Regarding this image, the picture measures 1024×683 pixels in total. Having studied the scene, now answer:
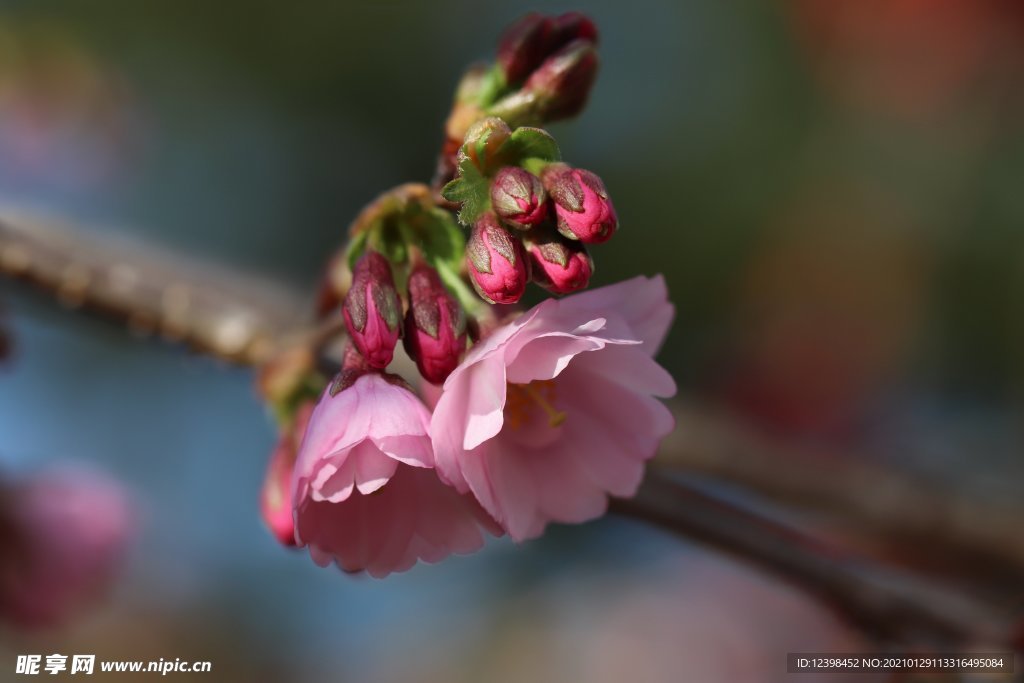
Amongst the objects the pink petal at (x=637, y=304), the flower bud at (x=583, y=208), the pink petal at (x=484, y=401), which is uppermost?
A: the flower bud at (x=583, y=208)

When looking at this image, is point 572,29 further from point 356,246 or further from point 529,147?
point 356,246

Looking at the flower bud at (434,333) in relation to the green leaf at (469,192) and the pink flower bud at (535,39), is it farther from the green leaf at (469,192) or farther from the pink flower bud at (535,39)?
the pink flower bud at (535,39)

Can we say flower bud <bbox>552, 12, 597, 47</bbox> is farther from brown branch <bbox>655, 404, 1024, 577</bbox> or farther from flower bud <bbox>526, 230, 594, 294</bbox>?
brown branch <bbox>655, 404, 1024, 577</bbox>

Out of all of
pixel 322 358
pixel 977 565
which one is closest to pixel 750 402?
pixel 977 565

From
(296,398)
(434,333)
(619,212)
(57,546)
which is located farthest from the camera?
(619,212)

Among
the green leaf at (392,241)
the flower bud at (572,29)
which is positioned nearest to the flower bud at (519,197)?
the green leaf at (392,241)

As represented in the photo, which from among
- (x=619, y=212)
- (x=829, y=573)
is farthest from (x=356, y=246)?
(x=619, y=212)

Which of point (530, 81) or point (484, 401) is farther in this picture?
point (530, 81)
